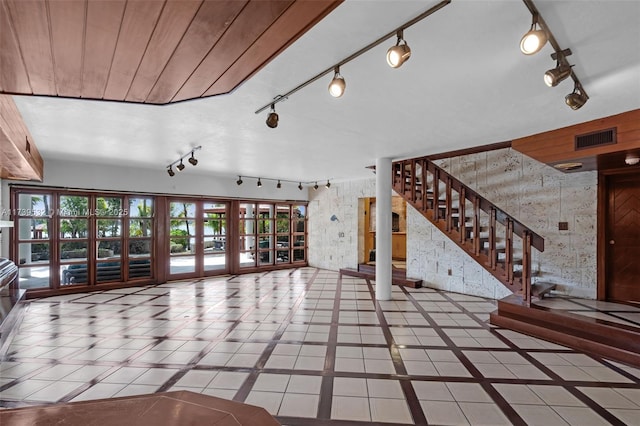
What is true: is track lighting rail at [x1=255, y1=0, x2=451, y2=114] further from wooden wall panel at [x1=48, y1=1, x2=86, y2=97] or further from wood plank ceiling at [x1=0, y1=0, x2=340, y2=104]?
wooden wall panel at [x1=48, y1=1, x2=86, y2=97]

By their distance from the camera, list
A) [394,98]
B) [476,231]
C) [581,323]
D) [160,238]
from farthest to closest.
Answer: [160,238]
[476,231]
[581,323]
[394,98]

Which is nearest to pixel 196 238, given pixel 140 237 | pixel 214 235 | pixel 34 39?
pixel 214 235

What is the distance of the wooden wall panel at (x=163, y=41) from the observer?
1.19 meters

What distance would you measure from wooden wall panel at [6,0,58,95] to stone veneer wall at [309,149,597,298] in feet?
21.8

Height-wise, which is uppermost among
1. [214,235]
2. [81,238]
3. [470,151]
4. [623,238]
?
[470,151]

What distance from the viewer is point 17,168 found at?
15.4ft

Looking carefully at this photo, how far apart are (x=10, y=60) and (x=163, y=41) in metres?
0.93

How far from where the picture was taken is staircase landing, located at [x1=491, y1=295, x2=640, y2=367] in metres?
3.41

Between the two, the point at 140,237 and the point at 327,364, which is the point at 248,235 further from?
the point at 327,364

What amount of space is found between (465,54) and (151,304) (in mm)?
6307

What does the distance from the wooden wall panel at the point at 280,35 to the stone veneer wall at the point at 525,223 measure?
5776mm

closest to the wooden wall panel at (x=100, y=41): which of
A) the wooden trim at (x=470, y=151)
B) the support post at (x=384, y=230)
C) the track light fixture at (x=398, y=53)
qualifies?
the track light fixture at (x=398, y=53)

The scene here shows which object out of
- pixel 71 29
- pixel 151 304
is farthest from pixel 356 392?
pixel 151 304

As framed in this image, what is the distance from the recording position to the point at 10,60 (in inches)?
63.2
